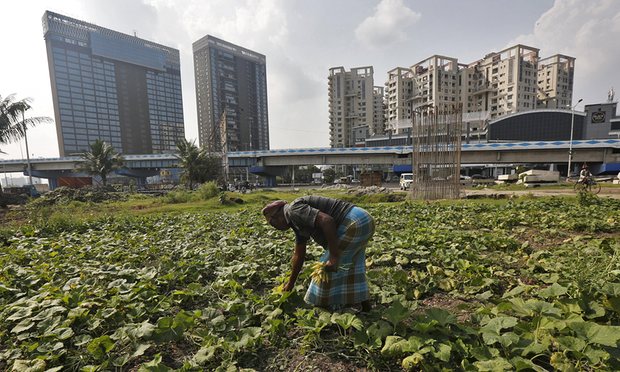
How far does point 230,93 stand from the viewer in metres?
75.4

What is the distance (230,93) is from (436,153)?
69242 mm

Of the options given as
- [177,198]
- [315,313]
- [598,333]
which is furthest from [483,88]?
[315,313]

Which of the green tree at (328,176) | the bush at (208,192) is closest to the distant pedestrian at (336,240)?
the bush at (208,192)

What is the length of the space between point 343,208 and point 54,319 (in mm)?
3184

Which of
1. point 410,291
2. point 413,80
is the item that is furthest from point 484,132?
point 410,291

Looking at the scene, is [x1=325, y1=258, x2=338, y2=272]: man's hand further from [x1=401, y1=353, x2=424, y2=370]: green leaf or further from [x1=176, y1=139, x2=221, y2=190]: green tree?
[x1=176, y1=139, x2=221, y2=190]: green tree

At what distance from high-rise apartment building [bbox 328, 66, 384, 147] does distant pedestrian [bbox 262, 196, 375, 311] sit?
103 metres

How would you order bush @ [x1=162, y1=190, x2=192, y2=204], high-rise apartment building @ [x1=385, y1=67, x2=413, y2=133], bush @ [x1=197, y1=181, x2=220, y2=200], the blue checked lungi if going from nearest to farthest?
the blue checked lungi → bush @ [x1=162, y1=190, x2=192, y2=204] → bush @ [x1=197, y1=181, x2=220, y2=200] → high-rise apartment building @ [x1=385, y1=67, x2=413, y2=133]

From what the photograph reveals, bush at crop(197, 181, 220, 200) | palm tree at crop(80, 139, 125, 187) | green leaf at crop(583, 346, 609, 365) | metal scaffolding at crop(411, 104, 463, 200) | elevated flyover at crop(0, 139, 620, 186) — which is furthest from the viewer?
elevated flyover at crop(0, 139, 620, 186)

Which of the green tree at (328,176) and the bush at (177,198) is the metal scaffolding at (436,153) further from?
the green tree at (328,176)

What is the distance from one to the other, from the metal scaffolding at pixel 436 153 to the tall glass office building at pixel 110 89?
312 feet

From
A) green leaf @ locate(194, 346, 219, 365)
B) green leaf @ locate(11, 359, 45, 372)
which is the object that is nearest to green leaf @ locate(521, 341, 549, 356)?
green leaf @ locate(194, 346, 219, 365)

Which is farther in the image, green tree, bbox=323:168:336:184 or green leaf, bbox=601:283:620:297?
green tree, bbox=323:168:336:184

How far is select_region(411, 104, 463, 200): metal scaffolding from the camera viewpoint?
15805 mm
